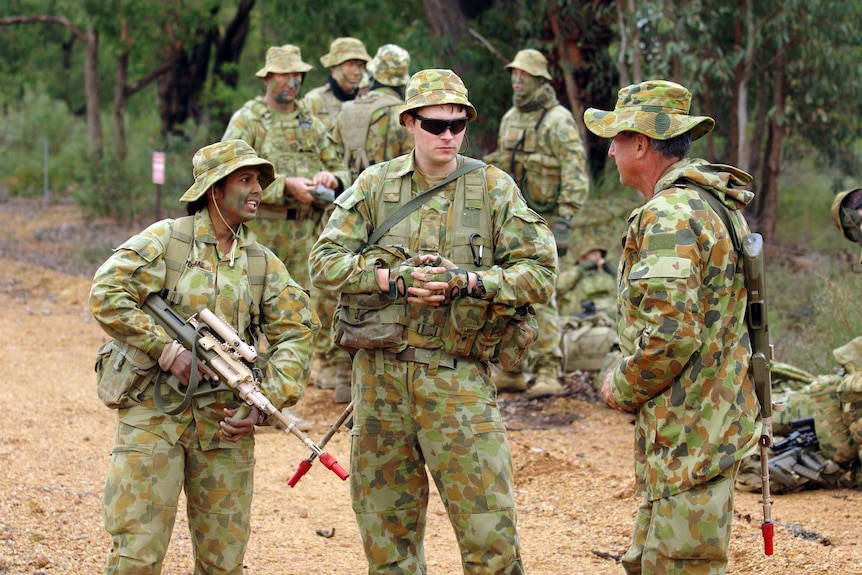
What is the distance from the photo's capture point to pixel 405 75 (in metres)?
8.48

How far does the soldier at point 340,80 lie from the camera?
9273 millimetres

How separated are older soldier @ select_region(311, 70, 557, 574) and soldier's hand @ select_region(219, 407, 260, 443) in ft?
1.46

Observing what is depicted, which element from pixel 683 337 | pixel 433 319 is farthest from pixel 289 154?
pixel 683 337

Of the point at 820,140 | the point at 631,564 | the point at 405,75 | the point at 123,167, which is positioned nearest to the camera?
the point at 631,564

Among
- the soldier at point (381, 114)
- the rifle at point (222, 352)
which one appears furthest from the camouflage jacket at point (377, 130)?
the rifle at point (222, 352)

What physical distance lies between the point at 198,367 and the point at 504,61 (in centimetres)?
1123

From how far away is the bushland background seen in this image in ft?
39.5

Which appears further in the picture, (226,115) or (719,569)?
(226,115)

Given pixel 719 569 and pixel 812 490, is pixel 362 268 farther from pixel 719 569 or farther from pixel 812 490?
pixel 812 490

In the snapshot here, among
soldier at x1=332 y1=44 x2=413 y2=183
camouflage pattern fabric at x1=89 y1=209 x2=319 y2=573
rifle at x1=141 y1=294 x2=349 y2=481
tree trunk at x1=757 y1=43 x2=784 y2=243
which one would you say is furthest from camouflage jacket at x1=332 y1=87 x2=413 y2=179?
tree trunk at x1=757 y1=43 x2=784 y2=243

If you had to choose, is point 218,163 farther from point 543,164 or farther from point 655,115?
point 543,164

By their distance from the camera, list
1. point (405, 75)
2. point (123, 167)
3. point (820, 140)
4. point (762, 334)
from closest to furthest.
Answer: point (762, 334)
point (405, 75)
point (820, 140)
point (123, 167)

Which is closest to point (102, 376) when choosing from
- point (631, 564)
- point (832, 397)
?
point (631, 564)

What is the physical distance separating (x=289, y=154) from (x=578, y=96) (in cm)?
684
